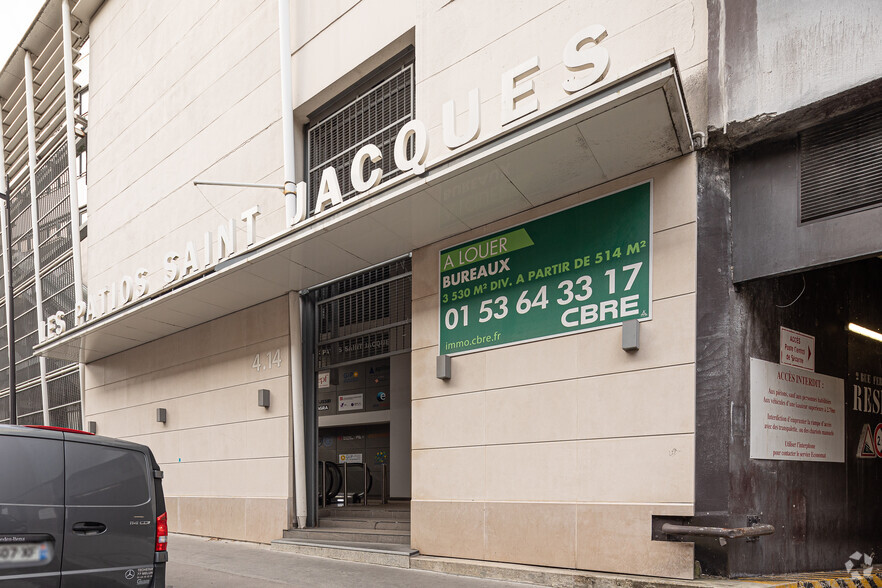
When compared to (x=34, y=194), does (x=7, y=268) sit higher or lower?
A: lower

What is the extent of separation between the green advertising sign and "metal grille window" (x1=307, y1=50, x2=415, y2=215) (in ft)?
9.10

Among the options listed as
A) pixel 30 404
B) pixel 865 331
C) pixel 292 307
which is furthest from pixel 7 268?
pixel 865 331

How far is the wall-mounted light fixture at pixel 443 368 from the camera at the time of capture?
998 centimetres

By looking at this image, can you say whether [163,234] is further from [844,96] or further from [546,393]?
Answer: [844,96]

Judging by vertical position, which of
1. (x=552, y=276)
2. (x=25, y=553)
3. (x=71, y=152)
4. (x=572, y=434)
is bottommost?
(x=25, y=553)

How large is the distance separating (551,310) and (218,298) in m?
7.00

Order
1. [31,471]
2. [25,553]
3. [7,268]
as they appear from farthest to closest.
→ [7,268] → [31,471] → [25,553]

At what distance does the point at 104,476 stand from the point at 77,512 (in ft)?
1.15

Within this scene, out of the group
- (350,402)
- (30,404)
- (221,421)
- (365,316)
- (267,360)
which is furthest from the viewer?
(30,404)

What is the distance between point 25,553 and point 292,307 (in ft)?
26.2

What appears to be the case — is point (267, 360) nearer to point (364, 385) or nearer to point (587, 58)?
point (364, 385)

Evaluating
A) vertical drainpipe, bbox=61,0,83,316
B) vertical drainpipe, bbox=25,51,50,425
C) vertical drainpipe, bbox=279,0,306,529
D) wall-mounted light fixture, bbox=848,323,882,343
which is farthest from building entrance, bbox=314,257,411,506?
vertical drainpipe, bbox=25,51,50,425

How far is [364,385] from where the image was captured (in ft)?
63.2

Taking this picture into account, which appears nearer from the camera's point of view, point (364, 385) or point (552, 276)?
point (552, 276)
